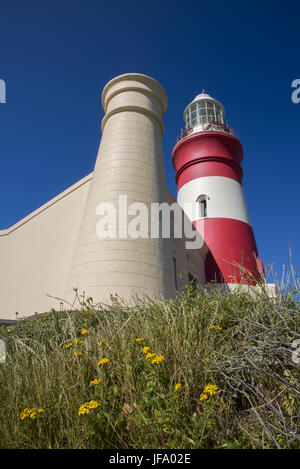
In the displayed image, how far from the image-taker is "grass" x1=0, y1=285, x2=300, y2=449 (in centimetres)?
199

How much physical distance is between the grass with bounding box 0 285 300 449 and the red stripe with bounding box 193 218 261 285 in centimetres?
1094

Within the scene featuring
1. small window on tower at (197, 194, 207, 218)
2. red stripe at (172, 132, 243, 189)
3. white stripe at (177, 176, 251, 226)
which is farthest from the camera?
red stripe at (172, 132, 243, 189)

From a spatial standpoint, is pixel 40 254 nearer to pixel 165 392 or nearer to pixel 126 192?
pixel 126 192

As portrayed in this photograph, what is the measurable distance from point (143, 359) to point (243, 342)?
972mm

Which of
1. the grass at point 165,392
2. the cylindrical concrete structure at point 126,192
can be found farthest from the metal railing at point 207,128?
the grass at point 165,392

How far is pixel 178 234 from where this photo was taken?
1127 centimetres

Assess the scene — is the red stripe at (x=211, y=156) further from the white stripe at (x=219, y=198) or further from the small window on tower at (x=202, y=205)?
the small window on tower at (x=202, y=205)

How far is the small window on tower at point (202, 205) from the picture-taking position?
50.9 ft

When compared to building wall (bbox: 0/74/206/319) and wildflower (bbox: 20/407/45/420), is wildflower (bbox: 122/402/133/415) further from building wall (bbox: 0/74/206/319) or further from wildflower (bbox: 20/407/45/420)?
building wall (bbox: 0/74/206/319)

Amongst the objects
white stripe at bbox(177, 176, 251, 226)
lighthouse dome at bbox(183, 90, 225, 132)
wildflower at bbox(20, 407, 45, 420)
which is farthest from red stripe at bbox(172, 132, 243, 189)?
wildflower at bbox(20, 407, 45, 420)

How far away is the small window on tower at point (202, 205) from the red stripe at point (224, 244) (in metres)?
0.64

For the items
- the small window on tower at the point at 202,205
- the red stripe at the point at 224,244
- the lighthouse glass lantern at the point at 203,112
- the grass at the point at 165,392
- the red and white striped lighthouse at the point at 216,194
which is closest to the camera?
the grass at the point at 165,392

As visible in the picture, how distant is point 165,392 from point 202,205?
1401 centimetres
